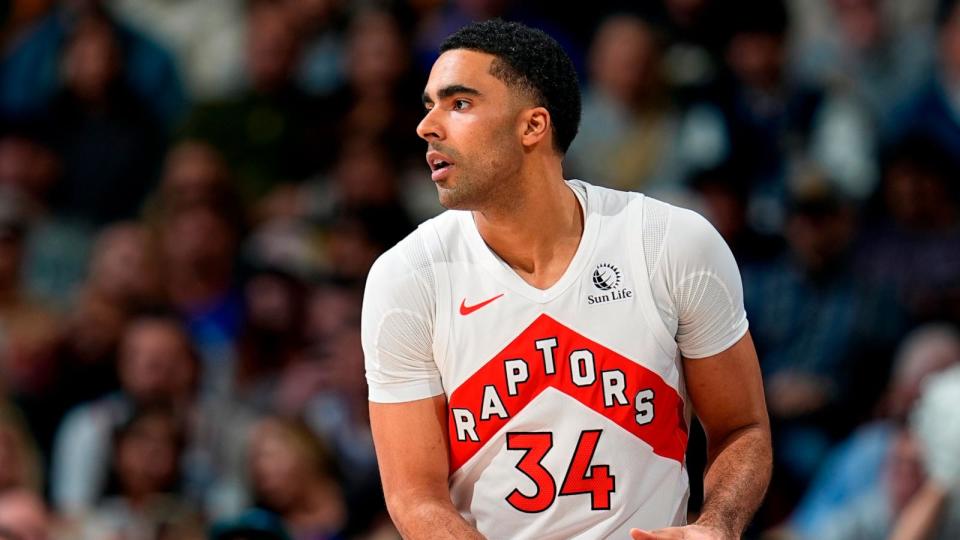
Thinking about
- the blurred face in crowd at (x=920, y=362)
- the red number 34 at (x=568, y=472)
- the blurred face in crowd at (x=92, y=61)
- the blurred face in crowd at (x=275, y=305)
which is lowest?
the blurred face in crowd at (x=920, y=362)

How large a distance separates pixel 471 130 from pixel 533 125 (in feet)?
0.57

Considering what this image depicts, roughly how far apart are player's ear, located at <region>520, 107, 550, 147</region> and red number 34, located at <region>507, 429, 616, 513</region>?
29.7 inches

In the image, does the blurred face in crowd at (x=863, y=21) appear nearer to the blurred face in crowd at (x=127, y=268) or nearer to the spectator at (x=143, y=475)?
the blurred face in crowd at (x=127, y=268)

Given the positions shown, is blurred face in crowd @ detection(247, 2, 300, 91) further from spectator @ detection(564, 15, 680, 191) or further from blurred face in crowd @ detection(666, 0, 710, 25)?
blurred face in crowd @ detection(666, 0, 710, 25)

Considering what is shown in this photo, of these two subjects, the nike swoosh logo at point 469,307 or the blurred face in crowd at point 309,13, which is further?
the blurred face in crowd at point 309,13

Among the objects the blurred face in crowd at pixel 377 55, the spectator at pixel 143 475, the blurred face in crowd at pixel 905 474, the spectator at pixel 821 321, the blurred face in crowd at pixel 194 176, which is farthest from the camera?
the blurred face in crowd at pixel 377 55

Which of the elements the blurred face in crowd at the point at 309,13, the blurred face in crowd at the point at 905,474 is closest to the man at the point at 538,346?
the blurred face in crowd at the point at 905,474

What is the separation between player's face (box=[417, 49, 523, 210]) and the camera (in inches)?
157

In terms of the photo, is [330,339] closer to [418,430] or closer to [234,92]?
[234,92]

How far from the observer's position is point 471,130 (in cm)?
398

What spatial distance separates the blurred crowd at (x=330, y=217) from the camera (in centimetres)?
729

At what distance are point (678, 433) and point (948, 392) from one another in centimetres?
201

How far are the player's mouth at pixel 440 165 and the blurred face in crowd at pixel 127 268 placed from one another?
4736mm

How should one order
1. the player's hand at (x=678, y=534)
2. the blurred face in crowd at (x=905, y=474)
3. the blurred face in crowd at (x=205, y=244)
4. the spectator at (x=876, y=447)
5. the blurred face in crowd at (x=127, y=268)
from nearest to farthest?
1. the player's hand at (x=678, y=534)
2. the blurred face in crowd at (x=905, y=474)
3. the spectator at (x=876, y=447)
4. the blurred face in crowd at (x=127, y=268)
5. the blurred face in crowd at (x=205, y=244)
